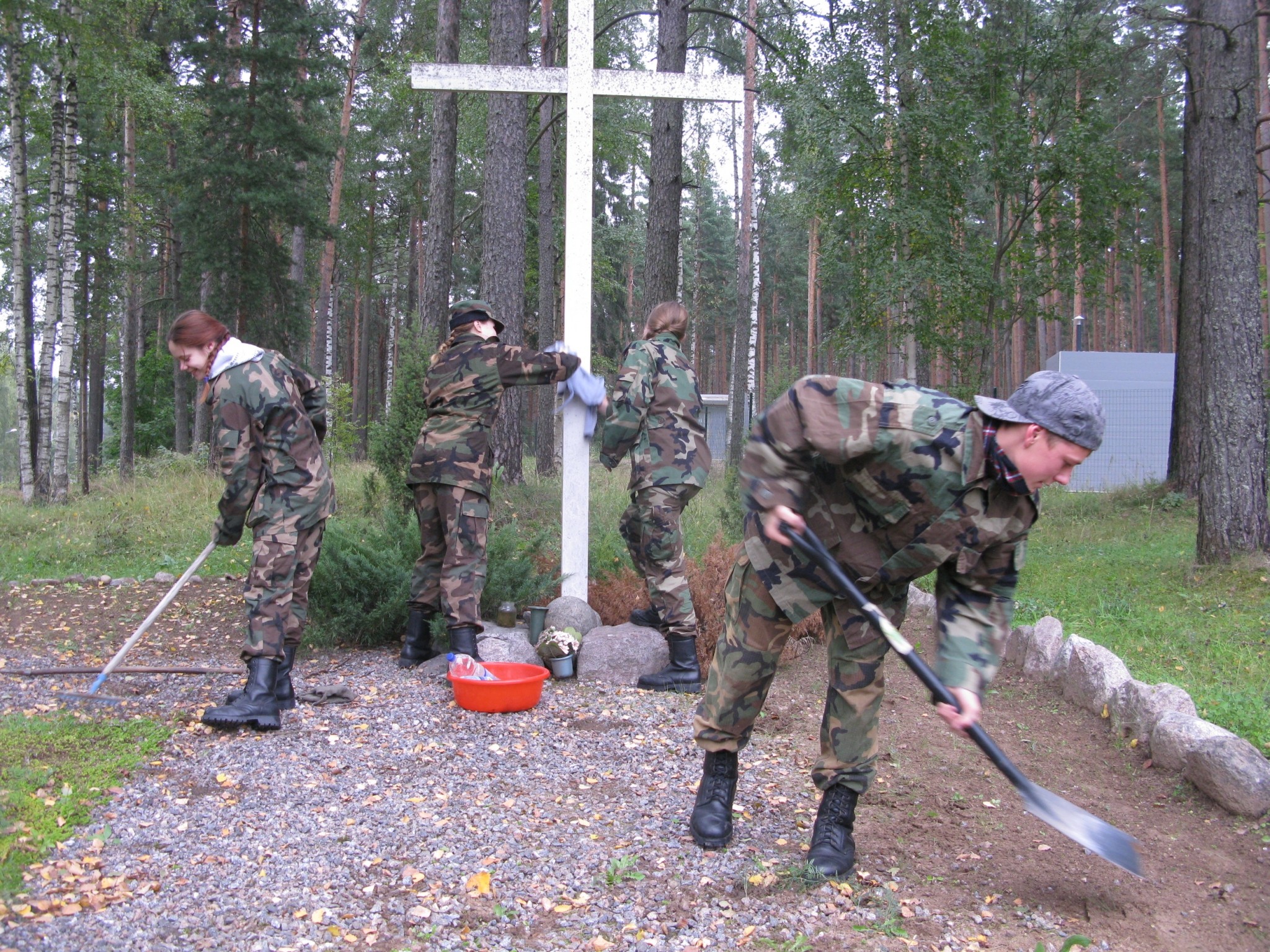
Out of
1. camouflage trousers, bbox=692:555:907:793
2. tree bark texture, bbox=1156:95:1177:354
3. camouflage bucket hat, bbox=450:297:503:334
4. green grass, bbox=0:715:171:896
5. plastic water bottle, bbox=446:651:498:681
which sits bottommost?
green grass, bbox=0:715:171:896

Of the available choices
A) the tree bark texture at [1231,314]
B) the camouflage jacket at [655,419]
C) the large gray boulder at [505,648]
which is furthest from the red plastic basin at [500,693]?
the tree bark texture at [1231,314]

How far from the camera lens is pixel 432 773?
391 cm

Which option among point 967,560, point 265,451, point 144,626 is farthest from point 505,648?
point 967,560

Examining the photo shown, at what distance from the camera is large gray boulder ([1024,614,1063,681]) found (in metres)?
5.54

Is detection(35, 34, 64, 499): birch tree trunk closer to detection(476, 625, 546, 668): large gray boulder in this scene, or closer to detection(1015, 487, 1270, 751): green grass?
detection(476, 625, 546, 668): large gray boulder

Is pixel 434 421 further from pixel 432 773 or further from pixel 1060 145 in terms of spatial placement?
pixel 1060 145

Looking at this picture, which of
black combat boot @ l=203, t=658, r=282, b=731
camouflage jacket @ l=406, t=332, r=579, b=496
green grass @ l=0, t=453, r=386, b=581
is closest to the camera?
black combat boot @ l=203, t=658, r=282, b=731

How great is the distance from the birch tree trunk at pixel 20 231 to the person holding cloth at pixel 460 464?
10.3m

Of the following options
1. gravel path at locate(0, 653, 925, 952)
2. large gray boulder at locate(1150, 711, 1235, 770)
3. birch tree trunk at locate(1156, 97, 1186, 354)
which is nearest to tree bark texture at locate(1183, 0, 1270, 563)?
large gray boulder at locate(1150, 711, 1235, 770)

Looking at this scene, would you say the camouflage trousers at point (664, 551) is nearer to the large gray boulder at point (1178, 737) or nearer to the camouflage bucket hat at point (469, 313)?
the camouflage bucket hat at point (469, 313)

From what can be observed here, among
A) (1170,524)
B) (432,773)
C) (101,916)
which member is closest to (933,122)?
(1170,524)

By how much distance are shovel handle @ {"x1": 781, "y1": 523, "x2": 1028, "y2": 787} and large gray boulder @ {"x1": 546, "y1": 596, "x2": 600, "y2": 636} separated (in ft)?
9.45

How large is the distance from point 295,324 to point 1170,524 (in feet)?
45.5

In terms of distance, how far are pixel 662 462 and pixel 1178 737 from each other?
2.81 metres
